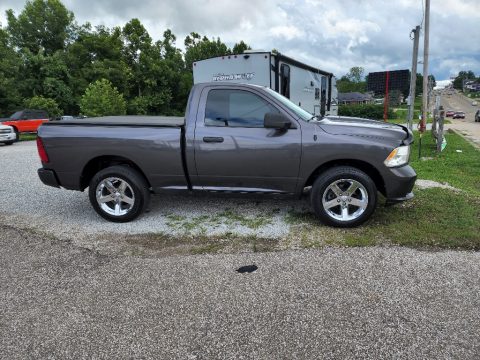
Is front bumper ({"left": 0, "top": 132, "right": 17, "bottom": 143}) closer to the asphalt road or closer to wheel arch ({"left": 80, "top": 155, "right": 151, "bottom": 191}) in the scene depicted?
wheel arch ({"left": 80, "top": 155, "right": 151, "bottom": 191})

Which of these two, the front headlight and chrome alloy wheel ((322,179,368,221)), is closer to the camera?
the front headlight

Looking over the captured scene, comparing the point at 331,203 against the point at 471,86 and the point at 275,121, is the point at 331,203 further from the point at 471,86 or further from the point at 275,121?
the point at 471,86

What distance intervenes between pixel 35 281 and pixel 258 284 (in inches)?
84.7

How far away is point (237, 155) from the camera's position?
4504mm

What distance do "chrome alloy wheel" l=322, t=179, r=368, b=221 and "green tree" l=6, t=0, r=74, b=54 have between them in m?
46.1

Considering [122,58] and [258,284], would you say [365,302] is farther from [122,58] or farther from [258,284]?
[122,58]

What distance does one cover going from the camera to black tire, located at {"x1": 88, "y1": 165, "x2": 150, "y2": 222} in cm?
480

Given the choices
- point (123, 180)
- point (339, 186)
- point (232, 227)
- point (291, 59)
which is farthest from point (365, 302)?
point (291, 59)

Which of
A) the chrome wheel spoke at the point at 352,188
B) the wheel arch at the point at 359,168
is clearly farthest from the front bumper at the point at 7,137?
the chrome wheel spoke at the point at 352,188

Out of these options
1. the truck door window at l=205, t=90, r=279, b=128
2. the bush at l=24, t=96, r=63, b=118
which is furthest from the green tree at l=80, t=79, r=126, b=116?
the truck door window at l=205, t=90, r=279, b=128

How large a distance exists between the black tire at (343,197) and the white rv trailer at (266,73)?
19.8 feet

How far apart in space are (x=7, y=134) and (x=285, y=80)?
45.6 ft

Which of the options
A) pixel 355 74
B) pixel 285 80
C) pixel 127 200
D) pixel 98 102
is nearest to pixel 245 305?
pixel 127 200

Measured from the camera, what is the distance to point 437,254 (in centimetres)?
371
